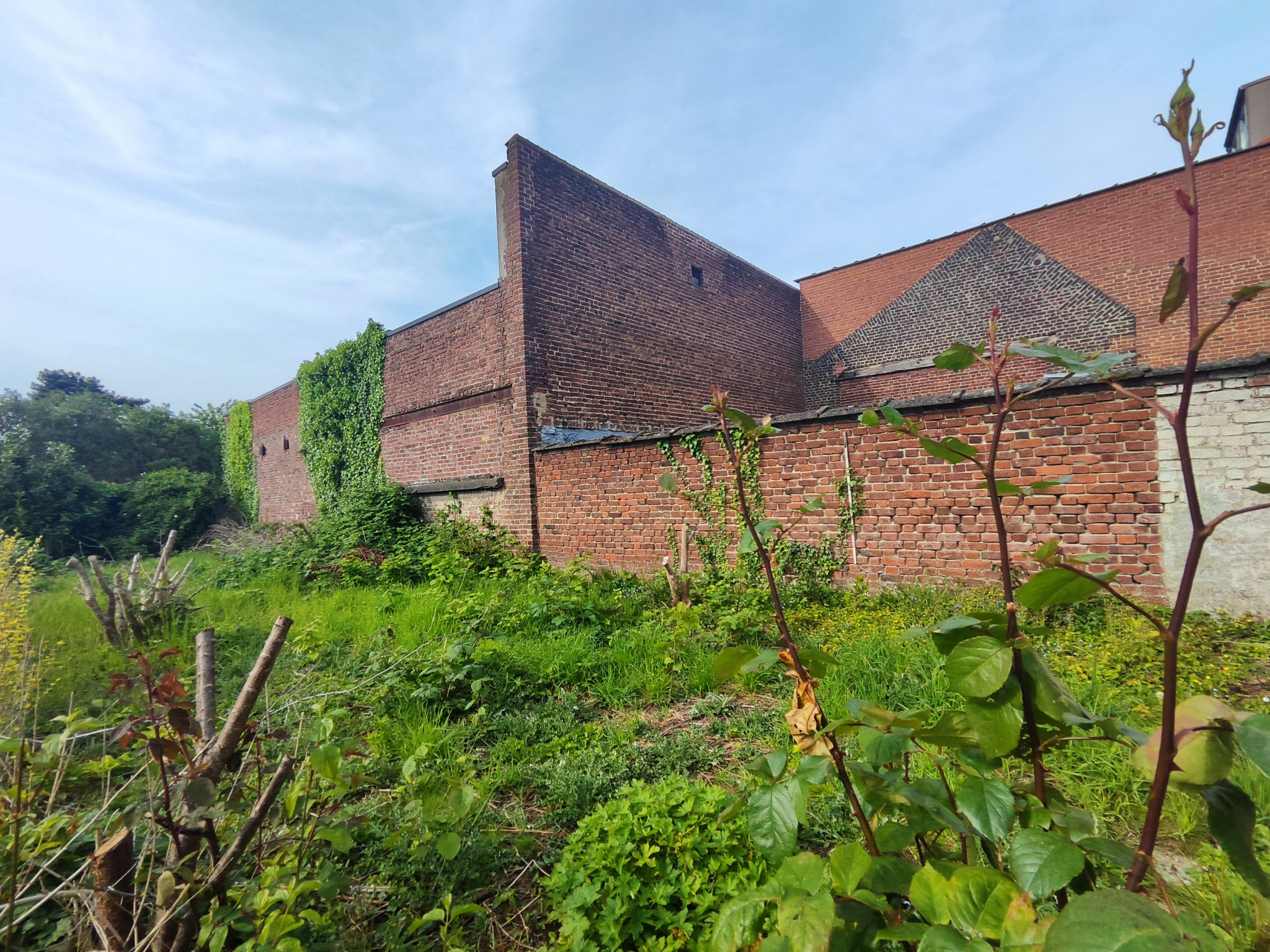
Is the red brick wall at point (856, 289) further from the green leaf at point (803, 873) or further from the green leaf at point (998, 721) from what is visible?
the green leaf at point (803, 873)

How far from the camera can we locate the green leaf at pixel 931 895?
2.27 ft

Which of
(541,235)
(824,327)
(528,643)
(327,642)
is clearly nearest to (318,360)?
(541,235)

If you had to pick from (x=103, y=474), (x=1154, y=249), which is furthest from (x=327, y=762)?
(x=103, y=474)

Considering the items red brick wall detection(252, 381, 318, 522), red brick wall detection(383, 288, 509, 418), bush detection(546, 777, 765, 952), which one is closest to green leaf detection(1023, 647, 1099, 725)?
bush detection(546, 777, 765, 952)

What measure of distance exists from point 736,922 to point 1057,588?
72 cm

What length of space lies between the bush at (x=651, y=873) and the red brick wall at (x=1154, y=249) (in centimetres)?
1022

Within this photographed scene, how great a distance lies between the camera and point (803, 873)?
2.70 feet

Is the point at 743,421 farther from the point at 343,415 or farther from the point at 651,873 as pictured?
the point at 343,415

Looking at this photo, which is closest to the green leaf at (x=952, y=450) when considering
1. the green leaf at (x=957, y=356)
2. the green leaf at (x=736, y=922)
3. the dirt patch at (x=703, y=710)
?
the green leaf at (x=957, y=356)

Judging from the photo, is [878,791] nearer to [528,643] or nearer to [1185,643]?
[528,643]

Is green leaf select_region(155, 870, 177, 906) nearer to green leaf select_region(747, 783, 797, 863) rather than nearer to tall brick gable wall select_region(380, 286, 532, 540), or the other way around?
green leaf select_region(747, 783, 797, 863)

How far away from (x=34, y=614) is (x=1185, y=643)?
30.9ft

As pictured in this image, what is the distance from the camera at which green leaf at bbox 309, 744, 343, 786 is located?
3.97 ft

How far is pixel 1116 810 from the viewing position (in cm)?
204
